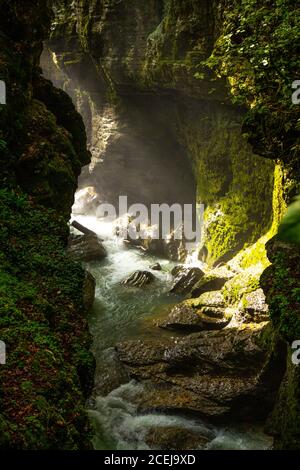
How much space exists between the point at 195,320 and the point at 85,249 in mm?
9952

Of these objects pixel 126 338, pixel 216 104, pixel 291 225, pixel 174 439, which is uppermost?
pixel 216 104

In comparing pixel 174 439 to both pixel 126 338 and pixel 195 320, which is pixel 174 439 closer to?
pixel 126 338

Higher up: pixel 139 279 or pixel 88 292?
pixel 139 279

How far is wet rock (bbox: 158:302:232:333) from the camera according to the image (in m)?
14.4

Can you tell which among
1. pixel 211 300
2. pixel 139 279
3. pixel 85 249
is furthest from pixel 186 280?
pixel 85 249

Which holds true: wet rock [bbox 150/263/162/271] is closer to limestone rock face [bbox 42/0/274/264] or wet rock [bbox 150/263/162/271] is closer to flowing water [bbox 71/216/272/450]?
flowing water [bbox 71/216/272/450]

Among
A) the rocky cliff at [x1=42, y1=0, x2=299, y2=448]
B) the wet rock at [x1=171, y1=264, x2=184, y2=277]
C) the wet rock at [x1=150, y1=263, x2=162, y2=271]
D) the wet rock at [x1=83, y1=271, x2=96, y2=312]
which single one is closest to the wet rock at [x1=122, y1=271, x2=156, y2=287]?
the wet rock at [x1=171, y1=264, x2=184, y2=277]

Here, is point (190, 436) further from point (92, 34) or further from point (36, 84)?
point (92, 34)

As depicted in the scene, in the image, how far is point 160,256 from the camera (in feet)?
79.9

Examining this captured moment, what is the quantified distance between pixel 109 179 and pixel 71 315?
907 inches

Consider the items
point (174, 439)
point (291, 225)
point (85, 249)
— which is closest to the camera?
point (291, 225)

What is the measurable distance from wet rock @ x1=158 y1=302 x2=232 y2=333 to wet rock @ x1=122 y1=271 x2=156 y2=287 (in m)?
4.44

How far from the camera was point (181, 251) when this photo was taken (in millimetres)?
23266
